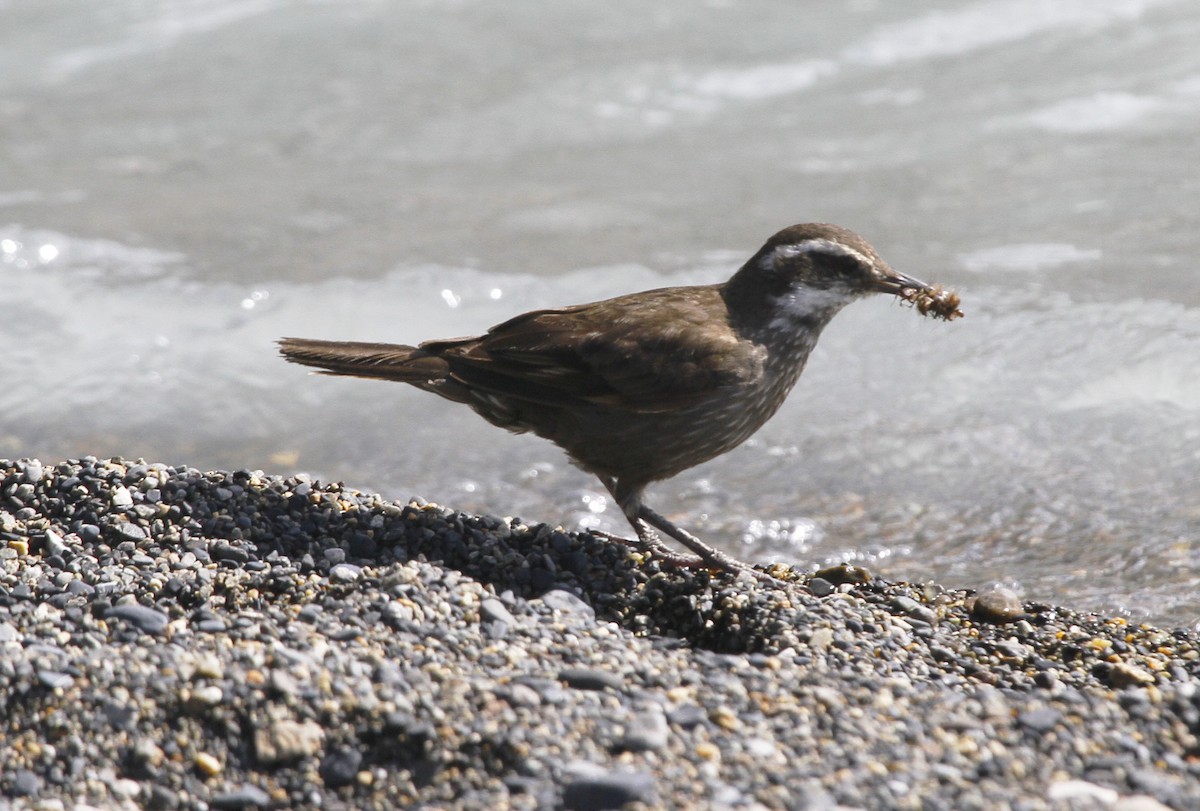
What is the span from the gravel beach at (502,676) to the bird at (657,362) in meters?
0.55

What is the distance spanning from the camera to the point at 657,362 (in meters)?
5.50

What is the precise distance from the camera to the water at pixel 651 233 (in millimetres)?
7090

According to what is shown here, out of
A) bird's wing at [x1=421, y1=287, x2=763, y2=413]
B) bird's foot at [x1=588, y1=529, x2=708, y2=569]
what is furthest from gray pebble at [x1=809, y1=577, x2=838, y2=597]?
bird's wing at [x1=421, y1=287, x2=763, y2=413]

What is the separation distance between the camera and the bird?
217 inches

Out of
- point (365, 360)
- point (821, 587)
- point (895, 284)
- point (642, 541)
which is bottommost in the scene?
point (642, 541)

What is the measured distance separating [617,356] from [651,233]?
4.94 m

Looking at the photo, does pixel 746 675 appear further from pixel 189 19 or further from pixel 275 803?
pixel 189 19

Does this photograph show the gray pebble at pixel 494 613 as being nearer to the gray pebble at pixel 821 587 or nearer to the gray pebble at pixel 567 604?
the gray pebble at pixel 567 604

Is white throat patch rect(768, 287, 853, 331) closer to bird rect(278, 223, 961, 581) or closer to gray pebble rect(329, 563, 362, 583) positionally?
bird rect(278, 223, 961, 581)

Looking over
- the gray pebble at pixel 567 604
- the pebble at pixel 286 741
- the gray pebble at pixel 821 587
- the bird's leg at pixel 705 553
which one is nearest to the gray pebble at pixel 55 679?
the pebble at pixel 286 741

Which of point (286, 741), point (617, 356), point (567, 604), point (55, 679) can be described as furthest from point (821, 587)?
point (55, 679)

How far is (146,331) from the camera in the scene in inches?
365

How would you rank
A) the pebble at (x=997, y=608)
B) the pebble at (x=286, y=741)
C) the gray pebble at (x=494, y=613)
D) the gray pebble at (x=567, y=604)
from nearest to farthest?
the pebble at (x=286, y=741)
the gray pebble at (x=494, y=613)
the gray pebble at (x=567, y=604)
the pebble at (x=997, y=608)

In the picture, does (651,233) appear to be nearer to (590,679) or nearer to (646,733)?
(590,679)
